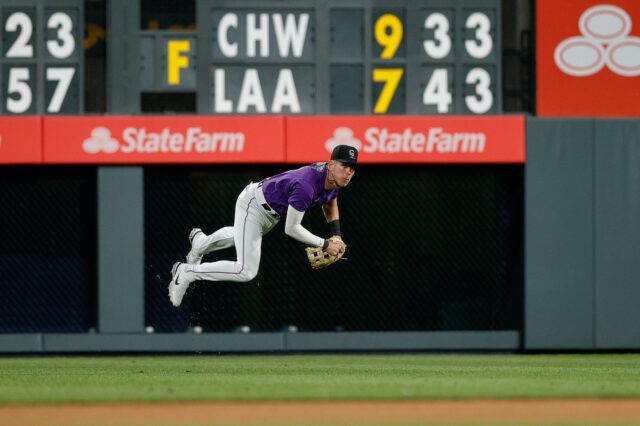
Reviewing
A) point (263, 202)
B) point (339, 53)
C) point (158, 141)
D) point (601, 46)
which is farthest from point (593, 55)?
point (263, 202)

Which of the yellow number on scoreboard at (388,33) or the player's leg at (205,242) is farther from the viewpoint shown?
the yellow number on scoreboard at (388,33)

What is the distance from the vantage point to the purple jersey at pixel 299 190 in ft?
35.8

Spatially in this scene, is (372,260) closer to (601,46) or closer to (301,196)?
(601,46)

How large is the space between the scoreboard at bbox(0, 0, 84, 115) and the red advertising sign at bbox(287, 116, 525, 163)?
2654 millimetres

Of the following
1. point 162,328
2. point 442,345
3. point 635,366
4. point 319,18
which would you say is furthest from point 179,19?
point 635,366

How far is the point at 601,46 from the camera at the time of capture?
16109 millimetres

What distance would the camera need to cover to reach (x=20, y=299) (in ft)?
52.9

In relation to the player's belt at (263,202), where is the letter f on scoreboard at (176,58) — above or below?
above

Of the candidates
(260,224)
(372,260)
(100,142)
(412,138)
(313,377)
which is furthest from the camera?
(372,260)

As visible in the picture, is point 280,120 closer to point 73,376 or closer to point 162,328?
point 162,328

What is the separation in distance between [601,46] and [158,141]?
5.42m

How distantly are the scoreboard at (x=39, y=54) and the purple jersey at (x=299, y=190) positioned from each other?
16.1 ft

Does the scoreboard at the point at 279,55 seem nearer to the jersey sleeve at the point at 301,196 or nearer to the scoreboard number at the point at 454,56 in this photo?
the scoreboard number at the point at 454,56

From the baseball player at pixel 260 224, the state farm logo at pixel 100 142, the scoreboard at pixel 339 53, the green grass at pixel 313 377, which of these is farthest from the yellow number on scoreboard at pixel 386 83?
the baseball player at pixel 260 224
